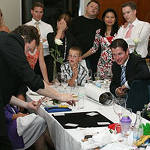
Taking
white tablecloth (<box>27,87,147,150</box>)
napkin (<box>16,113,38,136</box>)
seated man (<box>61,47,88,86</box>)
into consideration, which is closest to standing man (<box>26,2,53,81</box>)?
seated man (<box>61,47,88,86</box>)

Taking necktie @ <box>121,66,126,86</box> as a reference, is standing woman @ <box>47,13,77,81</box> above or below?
above

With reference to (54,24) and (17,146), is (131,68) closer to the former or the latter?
(17,146)

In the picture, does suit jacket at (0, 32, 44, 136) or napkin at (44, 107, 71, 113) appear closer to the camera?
suit jacket at (0, 32, 44, 136)

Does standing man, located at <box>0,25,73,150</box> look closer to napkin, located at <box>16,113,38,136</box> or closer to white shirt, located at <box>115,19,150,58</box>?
napkin, located at <box>16,113,38,136</box>

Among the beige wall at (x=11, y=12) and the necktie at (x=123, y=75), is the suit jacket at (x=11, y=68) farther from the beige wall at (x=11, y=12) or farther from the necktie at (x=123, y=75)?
the beige wall at (x=11, y=12)

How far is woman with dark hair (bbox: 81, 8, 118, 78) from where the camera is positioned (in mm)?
4246

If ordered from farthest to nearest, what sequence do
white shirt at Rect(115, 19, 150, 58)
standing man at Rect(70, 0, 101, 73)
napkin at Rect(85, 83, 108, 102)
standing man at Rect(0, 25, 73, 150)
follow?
1. standing man at Rect(70, 0, 101, 73)
2. white shirt at Rect(115, 19, 150, 58)
3. napkin at Rect(85, 83, 108, 102)
4. standing man at Rect(0, 25, 73, 150)

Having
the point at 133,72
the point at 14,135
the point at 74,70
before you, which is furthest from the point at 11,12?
the point at 14,135

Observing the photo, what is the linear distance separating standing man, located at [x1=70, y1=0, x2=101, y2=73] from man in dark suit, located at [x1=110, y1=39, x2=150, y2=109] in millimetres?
1365

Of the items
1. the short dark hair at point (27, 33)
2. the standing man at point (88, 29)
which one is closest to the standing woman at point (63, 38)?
the standing man at point (88, 29)

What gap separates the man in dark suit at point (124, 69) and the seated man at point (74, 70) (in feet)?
1.22

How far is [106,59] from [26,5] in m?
2.26

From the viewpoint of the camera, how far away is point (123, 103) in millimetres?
2805

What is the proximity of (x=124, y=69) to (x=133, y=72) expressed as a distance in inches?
4.2
